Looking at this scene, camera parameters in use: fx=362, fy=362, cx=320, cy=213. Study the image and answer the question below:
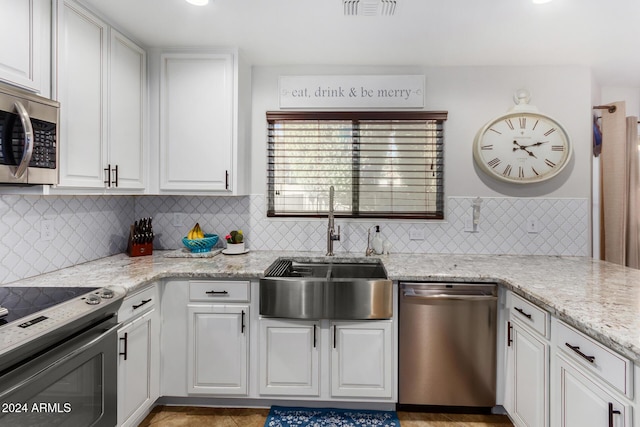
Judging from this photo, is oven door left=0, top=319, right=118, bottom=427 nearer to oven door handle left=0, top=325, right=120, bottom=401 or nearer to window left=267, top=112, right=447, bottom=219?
oven door handle left=0, top=325, right=120, bottom=401

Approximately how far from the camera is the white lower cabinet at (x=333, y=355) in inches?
85.7

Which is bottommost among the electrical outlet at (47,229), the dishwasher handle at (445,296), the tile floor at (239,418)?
the tile floor at (239,418)

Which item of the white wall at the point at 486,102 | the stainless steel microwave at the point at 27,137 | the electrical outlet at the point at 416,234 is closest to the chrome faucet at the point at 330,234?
the electrical outlet at the point at 416,234

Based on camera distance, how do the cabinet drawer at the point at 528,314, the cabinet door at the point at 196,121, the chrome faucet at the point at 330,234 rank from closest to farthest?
the cabinet drawer at the point at 528,314 → the cabinet door at the point at 196,121 → the chrome faucet at the point at 330,234

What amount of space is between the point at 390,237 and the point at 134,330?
73.9 inches

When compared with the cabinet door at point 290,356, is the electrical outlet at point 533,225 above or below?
above

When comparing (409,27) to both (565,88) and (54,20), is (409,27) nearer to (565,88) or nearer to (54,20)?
(565,88)

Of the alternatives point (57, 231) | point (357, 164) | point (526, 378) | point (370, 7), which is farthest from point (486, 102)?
point (57, 231)

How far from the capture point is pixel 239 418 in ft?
7.23

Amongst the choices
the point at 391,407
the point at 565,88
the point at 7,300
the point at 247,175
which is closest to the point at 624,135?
the point at 565,88

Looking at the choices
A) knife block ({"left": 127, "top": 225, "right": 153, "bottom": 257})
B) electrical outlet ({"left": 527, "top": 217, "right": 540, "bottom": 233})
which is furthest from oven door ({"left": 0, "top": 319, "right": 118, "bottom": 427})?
electrical outlet ({"left": 527, "top": 217, "right": 540, "bottom": 233})

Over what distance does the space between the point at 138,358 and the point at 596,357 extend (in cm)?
210

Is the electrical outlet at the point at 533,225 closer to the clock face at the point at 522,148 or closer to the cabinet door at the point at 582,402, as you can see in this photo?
the clock face at the point at 522,148

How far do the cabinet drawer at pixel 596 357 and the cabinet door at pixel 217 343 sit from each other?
5.33ft
